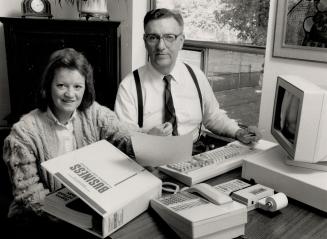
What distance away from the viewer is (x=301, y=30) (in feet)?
6.02

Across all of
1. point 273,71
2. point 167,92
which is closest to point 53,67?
point 167,92

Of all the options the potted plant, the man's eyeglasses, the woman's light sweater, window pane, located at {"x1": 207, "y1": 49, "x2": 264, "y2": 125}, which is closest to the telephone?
the woman's light sweater

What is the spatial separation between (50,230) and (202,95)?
1.13 metres

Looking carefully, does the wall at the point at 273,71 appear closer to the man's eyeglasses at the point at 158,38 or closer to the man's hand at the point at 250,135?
the man's hand at the point at 250,135

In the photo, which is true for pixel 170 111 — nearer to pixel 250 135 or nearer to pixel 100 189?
pixel 250 135

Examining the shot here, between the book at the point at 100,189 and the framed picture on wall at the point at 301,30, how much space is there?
115 centimetres

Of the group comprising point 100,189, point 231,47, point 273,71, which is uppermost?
point 231,47

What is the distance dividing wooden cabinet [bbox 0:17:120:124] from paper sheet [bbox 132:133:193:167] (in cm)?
170

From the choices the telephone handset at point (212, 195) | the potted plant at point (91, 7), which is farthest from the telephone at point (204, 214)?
the potted plant at point (91, 7)

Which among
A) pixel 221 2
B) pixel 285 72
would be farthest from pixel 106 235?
pixel 221 2

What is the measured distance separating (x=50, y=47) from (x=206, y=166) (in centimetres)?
192

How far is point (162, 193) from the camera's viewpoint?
3.99 feet

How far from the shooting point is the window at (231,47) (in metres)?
2.32

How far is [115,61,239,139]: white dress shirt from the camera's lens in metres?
1.86
